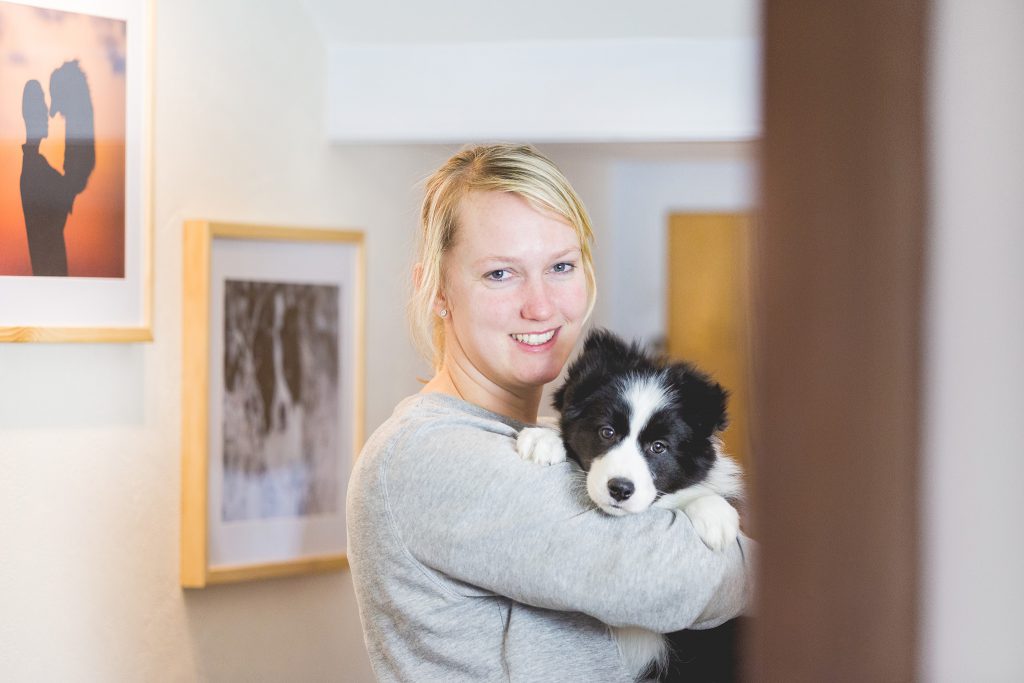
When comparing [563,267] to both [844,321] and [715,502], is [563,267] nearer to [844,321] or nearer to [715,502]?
[715,502]

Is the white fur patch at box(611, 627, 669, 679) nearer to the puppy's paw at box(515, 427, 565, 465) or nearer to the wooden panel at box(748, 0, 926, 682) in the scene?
the puppy's paw at box(515, 427, 565, 465)

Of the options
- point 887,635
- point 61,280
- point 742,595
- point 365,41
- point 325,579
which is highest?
point 365,41

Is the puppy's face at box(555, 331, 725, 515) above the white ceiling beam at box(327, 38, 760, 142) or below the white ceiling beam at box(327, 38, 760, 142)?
below

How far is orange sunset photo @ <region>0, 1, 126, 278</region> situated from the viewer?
1978mm

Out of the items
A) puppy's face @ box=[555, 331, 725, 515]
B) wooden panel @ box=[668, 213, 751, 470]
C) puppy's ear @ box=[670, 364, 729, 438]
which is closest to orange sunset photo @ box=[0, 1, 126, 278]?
puppy's face @ box=[555, 331, 725, 515]

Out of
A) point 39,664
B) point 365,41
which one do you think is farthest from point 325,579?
point 365,41

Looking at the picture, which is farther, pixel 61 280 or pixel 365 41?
pixel 365 41

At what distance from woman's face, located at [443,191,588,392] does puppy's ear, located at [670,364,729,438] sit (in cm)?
22

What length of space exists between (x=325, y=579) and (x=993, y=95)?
7.96 ft

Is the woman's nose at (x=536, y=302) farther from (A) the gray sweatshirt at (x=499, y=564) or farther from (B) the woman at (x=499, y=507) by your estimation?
(A) the gray sweatshirt at (x=499, y=564)

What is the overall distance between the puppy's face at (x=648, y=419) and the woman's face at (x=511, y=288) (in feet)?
0.32

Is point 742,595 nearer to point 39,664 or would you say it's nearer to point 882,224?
point 882,224

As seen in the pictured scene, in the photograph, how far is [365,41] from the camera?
271 centimetres

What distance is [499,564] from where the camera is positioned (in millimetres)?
1248
